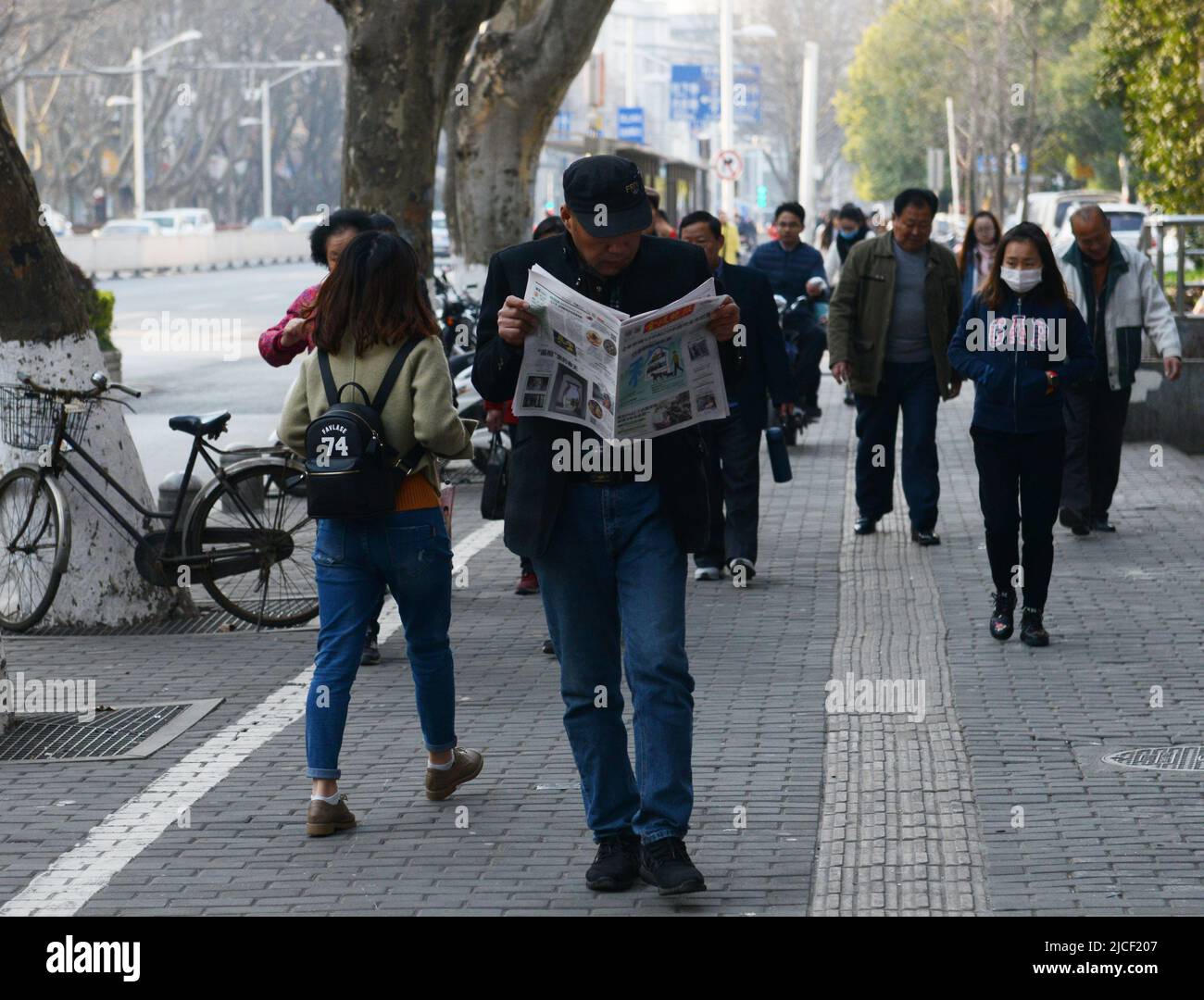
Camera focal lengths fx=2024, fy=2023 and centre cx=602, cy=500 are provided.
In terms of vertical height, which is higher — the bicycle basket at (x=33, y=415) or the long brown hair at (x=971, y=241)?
the long brown hair at (x=971, y=241)

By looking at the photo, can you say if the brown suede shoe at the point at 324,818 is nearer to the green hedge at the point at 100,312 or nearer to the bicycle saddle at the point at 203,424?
the bicycle saddle at the point at 203,424

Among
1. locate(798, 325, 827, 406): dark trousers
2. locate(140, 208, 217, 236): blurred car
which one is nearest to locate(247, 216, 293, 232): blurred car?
locate(140, 208, 217, 236): blurred car

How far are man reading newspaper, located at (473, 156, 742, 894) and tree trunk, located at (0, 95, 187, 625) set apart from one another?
436 centimetres

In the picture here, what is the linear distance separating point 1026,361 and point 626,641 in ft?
11.8

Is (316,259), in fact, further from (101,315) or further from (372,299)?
(101,315)

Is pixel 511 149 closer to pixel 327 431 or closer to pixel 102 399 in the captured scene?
pixel 102 399

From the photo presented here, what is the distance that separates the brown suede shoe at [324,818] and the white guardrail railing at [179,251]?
135ft

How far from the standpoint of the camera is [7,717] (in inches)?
277

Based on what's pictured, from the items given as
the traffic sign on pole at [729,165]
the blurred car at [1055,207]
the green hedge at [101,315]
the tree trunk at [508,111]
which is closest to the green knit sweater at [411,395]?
the tree trunk at [508,111]

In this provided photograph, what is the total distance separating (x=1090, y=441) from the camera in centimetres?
1098

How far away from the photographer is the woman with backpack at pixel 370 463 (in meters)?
5.66
